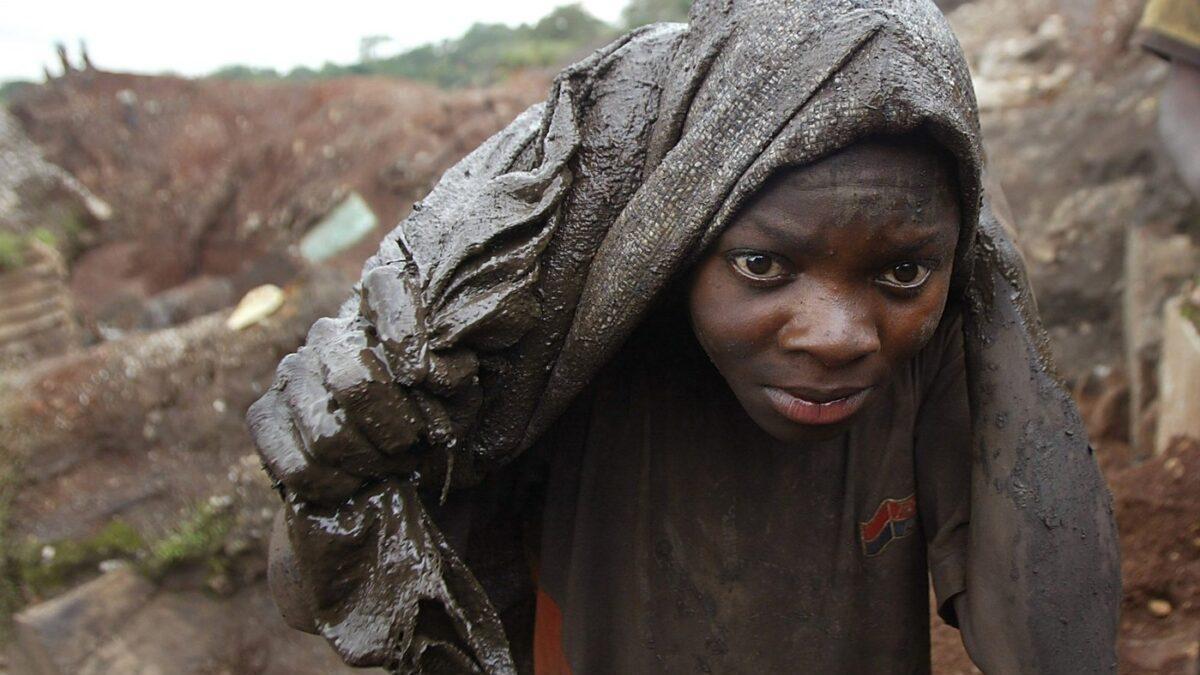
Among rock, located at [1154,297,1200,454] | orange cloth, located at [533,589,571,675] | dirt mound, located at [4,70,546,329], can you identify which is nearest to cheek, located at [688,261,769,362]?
orange cloth, located at [533,589,571,675]

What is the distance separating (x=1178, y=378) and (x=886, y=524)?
6.66 ft

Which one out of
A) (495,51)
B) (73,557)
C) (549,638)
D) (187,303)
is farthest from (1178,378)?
(495,51)

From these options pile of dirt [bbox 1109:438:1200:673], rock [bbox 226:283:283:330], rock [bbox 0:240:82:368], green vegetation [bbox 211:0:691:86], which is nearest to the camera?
pile of dirt [bbox 1109:438:1200:673]

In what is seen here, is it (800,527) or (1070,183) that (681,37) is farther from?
(1070,183)

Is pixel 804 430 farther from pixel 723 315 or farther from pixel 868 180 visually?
pixel 868 180

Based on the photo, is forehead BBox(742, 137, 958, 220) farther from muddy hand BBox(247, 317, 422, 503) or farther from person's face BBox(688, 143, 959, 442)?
muddy hand BBox(247, 317, 422, 503)

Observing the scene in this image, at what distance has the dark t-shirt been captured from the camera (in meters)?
1.31

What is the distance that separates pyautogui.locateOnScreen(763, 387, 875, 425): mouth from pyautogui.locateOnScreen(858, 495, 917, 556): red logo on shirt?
305 millimetres

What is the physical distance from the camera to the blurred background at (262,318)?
2.91m

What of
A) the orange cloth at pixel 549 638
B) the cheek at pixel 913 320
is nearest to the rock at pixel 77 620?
the orange cloth at pixel 549 638

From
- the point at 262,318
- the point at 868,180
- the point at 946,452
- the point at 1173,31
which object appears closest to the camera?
the point at 868,180

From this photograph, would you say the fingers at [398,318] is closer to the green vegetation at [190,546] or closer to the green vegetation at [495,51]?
the green vegetation at [190,546]

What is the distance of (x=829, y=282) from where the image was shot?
100cm

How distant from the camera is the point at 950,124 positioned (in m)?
0.95
